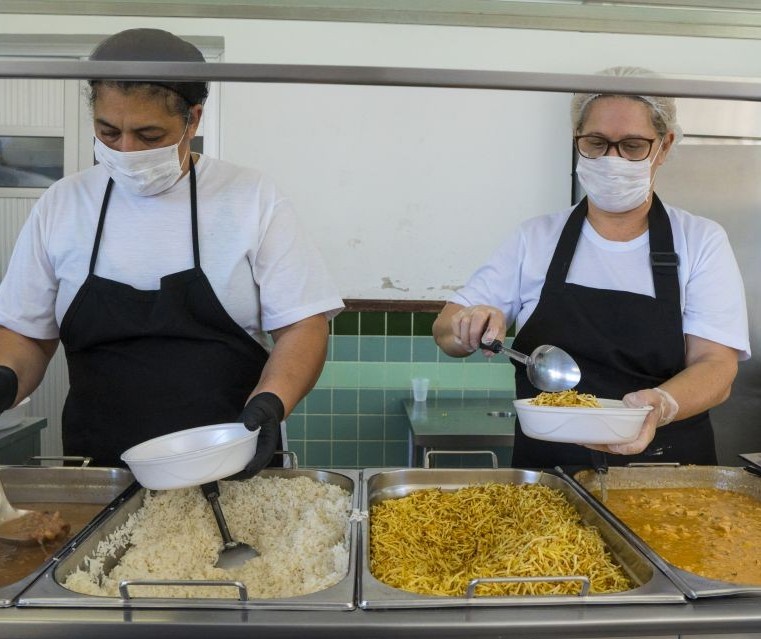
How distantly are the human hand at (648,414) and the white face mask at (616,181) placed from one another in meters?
0.71

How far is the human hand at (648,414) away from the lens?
173 centimetres

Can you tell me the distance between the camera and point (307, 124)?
457 centimetres

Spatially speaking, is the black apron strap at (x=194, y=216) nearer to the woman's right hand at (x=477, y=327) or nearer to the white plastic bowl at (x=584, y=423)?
the woman's right hand at (x=477, y=327)

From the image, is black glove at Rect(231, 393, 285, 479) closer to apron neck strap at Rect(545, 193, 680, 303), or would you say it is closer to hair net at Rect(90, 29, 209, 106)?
hair net at Rect(90, 29, 209, 106)

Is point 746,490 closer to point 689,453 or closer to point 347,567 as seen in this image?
point 689,453

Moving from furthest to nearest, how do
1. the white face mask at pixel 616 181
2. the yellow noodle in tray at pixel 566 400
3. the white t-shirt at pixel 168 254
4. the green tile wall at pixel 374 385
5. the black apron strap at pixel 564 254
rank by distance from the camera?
the green tile wall at pixel 374 385 < the black apron strap at pixel 564 254 < the white face mask at pixel 616 181 < the white t-shirt at pixel 168 254 < the yellow noodle in tray at pixel 566 400

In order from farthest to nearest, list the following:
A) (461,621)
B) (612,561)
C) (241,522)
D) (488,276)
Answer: (488,276)
(241,522)
(612,561)
(461,621)

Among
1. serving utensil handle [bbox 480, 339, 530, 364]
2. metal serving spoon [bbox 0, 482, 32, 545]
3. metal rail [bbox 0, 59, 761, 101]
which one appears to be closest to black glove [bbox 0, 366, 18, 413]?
metal serving spoon [bbox 0, 482, 32, 545]

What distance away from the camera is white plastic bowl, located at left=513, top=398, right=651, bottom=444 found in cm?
162

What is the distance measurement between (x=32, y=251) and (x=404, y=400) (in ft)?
9.27

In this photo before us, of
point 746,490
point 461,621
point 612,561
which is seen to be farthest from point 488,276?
point 461,621

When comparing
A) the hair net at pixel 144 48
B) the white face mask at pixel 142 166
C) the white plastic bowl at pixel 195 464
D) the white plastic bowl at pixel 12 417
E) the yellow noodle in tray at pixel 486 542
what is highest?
the hair net at pixel 144 48

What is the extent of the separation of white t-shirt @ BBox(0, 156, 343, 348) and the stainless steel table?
1.48 meters

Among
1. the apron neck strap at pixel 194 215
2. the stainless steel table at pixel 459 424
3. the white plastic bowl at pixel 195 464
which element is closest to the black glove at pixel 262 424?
the white plastic bowl at pixel 195 464
